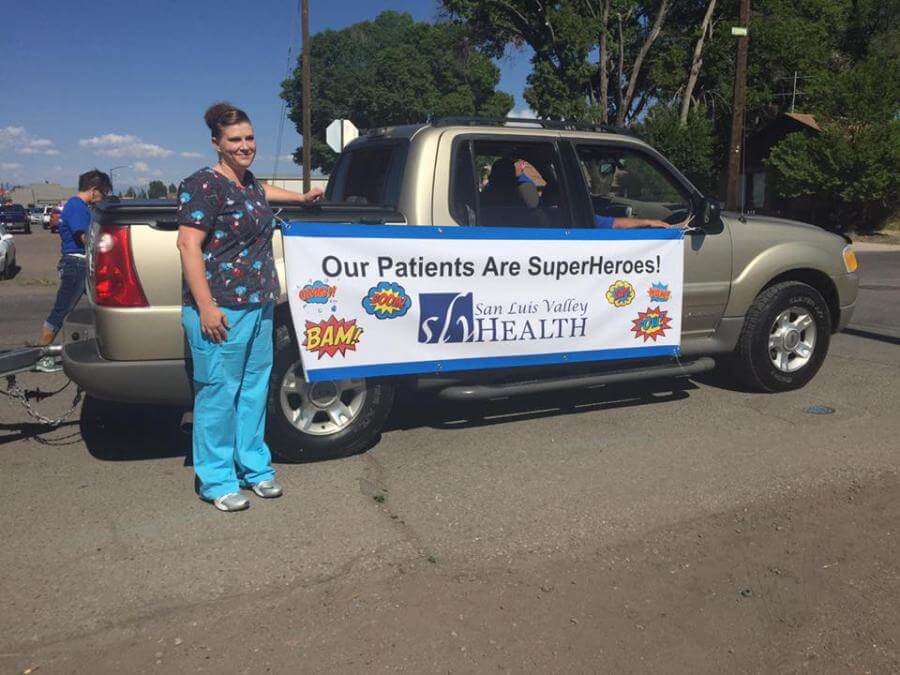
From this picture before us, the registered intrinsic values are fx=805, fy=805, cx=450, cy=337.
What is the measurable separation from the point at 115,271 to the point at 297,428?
1.26 m

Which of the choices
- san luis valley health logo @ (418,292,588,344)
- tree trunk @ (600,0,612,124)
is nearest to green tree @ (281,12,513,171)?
tree trunk @ (600,0,612,124)

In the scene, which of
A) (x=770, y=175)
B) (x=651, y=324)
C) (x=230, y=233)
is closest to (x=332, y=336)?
(x=230, y=233)

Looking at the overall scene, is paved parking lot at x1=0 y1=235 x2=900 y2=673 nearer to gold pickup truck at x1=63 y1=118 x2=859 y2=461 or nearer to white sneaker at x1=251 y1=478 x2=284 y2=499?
white sneaker at x1=251 y1=478 x2=284 y2=499

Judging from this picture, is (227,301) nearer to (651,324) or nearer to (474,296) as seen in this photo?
(474,296)

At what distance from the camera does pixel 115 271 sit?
3.89m

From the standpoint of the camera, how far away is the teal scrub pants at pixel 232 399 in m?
3.76

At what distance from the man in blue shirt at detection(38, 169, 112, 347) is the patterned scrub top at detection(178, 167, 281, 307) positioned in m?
4.14

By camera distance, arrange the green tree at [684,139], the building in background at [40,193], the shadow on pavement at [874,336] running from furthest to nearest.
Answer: the building in background at [40,193], the green tree at [684,139], the shadow on pavement at [874,336]

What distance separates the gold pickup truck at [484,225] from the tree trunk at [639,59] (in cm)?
2966

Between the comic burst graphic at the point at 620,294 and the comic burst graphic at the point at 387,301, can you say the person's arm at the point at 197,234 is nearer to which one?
the comic burst graphic at the point at 387,301

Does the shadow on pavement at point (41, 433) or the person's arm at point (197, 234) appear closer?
the person's arm at point (197, 234)

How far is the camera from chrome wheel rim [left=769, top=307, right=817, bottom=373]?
5.89 m

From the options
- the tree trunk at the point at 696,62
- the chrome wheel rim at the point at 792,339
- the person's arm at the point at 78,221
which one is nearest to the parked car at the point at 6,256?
the person's arm at the point at 78,221

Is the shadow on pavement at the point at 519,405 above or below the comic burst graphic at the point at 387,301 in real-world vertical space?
below
